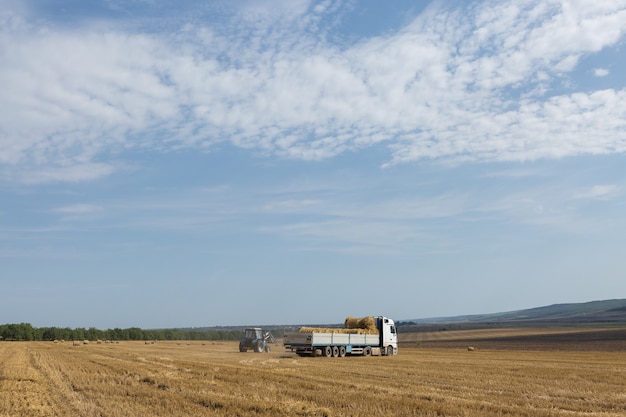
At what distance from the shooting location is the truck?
141 feet

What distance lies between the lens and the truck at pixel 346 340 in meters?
43.0

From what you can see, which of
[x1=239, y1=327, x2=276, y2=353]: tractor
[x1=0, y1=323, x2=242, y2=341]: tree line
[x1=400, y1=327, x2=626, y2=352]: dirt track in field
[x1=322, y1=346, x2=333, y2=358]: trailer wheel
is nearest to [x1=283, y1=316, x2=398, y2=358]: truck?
[x1=322, y1=346, x2=333, y2=358]: trailer wheel

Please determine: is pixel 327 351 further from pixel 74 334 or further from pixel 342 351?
pixel 74 334

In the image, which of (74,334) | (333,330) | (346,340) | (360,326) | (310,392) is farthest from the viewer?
(74,334)

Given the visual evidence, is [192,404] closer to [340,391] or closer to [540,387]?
[340,391]

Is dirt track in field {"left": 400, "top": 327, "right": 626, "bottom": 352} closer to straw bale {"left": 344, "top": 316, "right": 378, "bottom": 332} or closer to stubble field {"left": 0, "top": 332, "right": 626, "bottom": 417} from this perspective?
straw bale {"left": 344, "top": 316, "right": 378, "bottom": 332}

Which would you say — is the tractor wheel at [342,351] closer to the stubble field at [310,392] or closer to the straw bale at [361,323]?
the straw bale at [361,323]

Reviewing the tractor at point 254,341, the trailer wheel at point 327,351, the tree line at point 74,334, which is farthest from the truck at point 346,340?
the tree line at point 74,334

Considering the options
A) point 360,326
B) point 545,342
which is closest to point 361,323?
point 360,326

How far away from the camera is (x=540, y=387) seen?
21641mm

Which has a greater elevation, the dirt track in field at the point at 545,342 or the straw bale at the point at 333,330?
the straw bale at the point at 333,330

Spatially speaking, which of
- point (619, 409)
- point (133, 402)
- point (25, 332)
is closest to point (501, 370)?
point (619, 409)

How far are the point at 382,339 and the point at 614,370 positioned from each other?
20.8m

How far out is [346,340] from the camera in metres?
44.9
